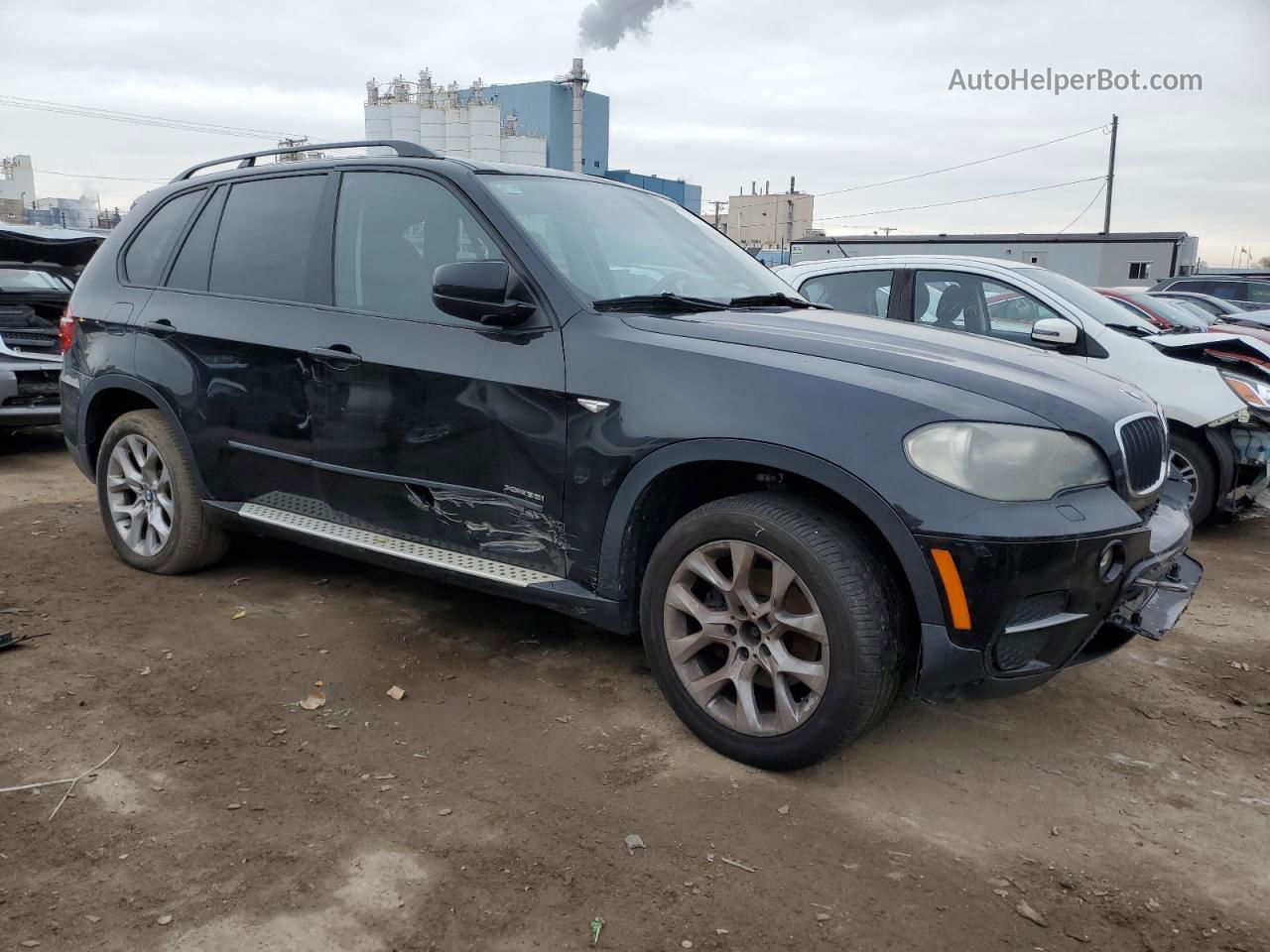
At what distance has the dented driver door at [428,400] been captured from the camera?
10.5 feet

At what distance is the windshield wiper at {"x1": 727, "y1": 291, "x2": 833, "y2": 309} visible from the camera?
3.68 metres

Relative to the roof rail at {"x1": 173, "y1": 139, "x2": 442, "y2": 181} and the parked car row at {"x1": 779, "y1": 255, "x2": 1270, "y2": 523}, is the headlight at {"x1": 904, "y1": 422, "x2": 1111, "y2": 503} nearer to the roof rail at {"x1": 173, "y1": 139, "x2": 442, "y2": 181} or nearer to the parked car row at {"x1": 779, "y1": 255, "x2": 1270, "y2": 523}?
the roof rail at {"x1": 173, "y1": 139, "x2": 442, "y2": 181}

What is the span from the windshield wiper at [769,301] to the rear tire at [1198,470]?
3.32 m

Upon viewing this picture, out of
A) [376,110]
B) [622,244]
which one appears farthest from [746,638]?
[376,110]

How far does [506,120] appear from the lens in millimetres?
39750

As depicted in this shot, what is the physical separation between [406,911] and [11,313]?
7.77 m

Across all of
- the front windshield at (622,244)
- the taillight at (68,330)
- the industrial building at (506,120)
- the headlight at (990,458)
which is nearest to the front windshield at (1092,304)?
the front windshield at (622,244)

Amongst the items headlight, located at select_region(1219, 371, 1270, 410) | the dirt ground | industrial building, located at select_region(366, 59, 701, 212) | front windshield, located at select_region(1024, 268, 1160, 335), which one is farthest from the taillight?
industrial building, located at select_region(366, 59, 701, 212)

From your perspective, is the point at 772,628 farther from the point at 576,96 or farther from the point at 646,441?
the point at 576,96

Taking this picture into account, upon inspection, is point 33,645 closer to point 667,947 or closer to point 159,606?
point 159,606

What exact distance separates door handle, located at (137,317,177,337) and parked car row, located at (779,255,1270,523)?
3947 mm

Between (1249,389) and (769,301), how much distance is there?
156 inches

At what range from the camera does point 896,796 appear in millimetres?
2850

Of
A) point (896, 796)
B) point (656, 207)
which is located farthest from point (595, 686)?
point (656, 207)
